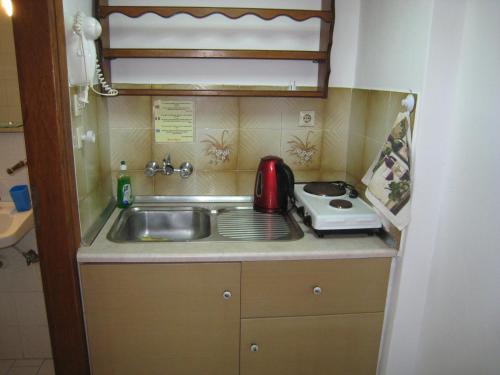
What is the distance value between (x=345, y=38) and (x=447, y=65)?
693 millimetres

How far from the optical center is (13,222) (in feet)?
5.75

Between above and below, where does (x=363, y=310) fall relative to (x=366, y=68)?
below

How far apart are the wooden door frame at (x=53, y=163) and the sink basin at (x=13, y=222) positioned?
0.39 m

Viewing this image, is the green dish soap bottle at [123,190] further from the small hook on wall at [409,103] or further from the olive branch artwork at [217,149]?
the small hook on wall at [409,103]

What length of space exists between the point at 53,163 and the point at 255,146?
96cm

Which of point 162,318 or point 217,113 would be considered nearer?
point 162,318

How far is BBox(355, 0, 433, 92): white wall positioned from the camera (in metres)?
1.27

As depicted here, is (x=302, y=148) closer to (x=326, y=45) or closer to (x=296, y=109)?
(x=296, y=109)

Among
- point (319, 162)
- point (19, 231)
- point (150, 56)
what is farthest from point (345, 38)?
point (19, 231)

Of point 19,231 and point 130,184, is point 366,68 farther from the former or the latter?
point 19,231

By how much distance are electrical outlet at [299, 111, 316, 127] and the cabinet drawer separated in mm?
762

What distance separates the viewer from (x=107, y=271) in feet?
4.56

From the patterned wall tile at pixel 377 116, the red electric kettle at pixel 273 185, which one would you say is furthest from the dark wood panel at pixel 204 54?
the red electric kettle at pixel 273 185

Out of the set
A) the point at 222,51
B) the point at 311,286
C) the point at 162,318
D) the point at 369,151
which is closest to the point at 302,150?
the point at 369,151
